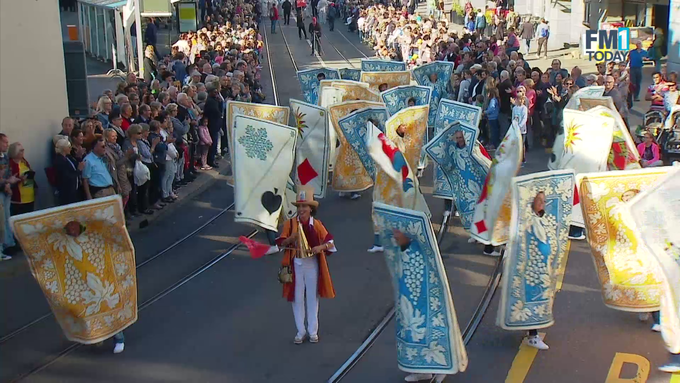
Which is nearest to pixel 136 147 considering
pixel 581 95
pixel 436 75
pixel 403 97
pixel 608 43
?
pixel 403 97

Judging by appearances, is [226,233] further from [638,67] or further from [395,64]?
[638,67]

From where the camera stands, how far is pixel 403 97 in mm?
17500

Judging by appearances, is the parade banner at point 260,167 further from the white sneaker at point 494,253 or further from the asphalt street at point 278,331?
the white sneaker at point 494,253

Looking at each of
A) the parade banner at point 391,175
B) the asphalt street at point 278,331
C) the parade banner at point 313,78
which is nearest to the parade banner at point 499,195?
the asphalt street at point 278,331

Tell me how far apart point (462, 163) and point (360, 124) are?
236cm

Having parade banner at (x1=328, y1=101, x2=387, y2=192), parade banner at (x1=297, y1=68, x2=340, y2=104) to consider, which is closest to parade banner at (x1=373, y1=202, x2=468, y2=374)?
parade banner at (x1=328, y1=101, x2=387, y2=192)

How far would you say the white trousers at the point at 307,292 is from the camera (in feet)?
31.0

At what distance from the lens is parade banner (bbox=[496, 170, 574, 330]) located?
9203 mm

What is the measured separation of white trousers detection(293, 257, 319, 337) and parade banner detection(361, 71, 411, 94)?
10.2 meters

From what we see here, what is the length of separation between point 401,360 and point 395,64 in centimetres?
1400

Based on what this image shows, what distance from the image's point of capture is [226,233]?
46.8ft

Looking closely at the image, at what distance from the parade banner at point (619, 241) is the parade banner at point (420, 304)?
88.1 inches

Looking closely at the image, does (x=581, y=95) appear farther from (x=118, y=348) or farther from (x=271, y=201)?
(x=118, y=348)

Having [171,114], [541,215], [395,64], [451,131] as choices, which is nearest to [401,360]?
[541,215]
